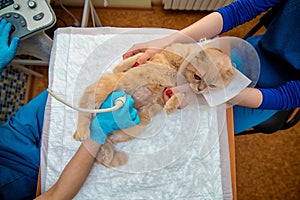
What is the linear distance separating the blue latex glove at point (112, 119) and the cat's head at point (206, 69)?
15cm

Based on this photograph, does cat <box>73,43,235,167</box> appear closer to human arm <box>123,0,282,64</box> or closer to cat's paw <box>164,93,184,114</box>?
cat's paw <box>164,93,184,114</box>

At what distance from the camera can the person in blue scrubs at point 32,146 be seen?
0.71 m

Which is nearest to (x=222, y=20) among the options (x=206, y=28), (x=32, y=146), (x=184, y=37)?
(x=206, y=28)

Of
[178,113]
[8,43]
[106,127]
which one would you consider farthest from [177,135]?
[8,43]

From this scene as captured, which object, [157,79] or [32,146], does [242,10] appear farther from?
[32,146]

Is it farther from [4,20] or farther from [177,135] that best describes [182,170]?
[4,20]

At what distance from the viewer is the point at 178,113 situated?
83 centimetres

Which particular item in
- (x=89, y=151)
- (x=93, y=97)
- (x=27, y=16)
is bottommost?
(x=89, y=151)

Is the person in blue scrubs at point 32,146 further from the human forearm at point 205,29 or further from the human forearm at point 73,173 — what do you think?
the human forearm at point 205,29

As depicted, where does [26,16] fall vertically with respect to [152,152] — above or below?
above

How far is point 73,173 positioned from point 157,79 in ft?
1.13

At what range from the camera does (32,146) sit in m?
0.94

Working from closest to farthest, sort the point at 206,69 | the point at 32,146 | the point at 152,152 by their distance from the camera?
the point at 206,69 → the point at 152,152 → the point at 32,146

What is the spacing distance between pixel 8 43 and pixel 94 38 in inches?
10.5
